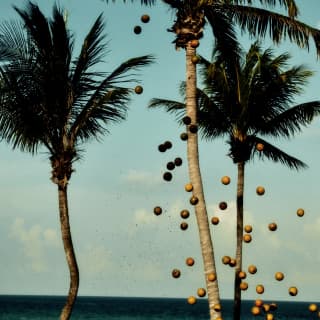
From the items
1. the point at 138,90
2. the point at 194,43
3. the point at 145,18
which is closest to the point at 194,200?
the point at 138,90

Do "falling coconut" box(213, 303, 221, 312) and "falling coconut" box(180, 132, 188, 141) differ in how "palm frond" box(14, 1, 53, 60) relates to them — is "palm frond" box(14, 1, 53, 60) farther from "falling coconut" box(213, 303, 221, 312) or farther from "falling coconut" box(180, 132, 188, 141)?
"falling coconut" box(213, 303, 221, 312)

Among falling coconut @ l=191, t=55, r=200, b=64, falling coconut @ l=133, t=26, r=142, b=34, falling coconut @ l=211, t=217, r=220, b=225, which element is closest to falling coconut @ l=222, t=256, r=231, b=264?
falling coconut @ l=211, t=217, r=220, b=225

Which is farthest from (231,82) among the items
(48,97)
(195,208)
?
(195,208)

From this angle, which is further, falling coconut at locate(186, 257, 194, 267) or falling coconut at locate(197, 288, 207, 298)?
falling coconut at locate(197, 288, 207, 298)

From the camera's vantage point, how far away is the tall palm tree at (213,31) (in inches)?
477

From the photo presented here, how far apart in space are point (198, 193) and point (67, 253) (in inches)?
155

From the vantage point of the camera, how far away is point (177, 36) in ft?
43.0

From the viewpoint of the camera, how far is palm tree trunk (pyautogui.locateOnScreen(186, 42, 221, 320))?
463 inches

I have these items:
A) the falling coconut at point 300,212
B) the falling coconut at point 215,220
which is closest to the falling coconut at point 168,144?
the falling coconut at point 215,220

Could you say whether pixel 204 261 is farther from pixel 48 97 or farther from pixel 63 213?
pixel 48 97

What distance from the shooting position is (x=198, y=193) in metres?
12.2

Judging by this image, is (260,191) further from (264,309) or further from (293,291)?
(264,309)

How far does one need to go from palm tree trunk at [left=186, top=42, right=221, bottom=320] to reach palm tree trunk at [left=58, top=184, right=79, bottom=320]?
369cm

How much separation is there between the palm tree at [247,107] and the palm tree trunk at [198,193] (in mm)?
5414
